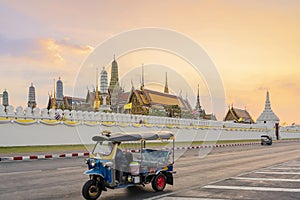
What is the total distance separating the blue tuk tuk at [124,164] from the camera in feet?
27.1

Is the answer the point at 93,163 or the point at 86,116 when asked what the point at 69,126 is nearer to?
the point at 86,116

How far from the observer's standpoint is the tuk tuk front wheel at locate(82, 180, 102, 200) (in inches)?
316

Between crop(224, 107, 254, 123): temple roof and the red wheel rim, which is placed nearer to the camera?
the red wheel rim

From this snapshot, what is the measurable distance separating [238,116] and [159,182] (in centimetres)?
8850

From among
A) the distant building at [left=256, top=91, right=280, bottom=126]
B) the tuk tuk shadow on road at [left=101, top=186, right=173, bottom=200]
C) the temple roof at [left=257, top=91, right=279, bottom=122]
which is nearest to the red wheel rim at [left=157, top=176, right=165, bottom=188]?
the tuk tuk shadow on road at [left=101, top=186, right=173, bottom=200]

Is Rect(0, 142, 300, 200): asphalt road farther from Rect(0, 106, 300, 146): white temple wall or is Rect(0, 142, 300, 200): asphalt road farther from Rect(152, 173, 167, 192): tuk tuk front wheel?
Rect(0, 106, 300, 146): white temple wall

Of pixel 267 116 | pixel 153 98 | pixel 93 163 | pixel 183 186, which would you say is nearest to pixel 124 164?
pixel 93 163

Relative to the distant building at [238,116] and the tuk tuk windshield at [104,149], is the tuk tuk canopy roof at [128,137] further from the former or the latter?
the distant building at [238,116]

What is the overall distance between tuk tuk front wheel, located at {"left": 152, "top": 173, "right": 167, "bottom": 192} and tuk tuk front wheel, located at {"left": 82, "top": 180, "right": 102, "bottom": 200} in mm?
1598

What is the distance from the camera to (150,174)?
927 cm

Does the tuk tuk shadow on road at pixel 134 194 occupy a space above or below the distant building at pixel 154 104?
below

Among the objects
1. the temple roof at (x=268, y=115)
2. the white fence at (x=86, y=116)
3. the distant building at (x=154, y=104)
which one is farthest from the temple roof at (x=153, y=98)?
the temple roof at (x=268, y=115)

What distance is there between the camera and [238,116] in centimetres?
9500

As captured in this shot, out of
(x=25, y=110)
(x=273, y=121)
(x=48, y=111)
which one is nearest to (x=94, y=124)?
(x=48, y=111)
